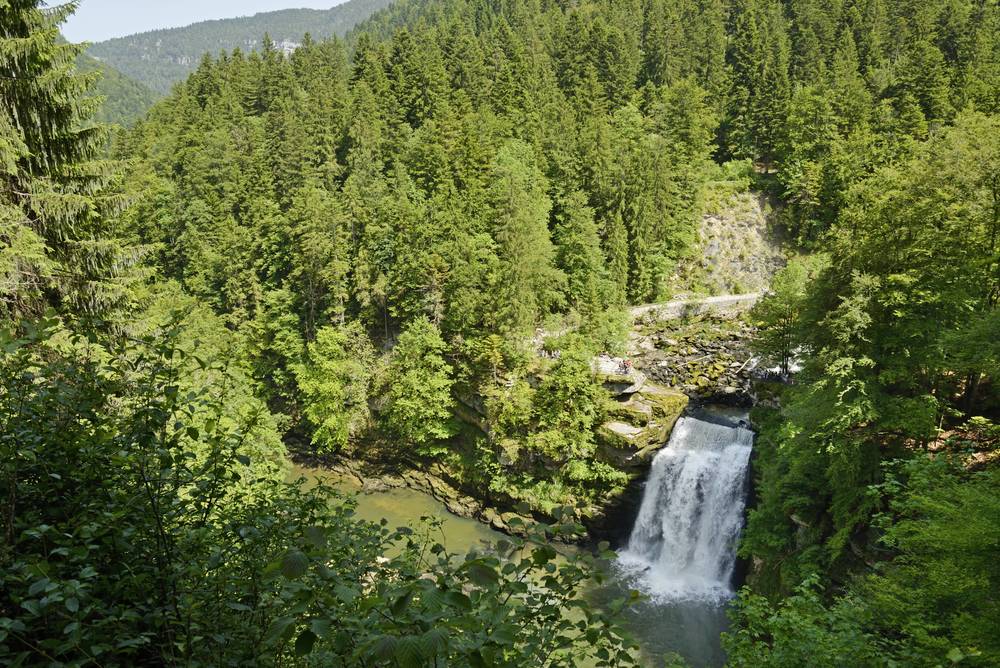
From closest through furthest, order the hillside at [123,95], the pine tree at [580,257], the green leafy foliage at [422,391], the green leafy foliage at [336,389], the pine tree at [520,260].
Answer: the pine tree at [520,260] < the green leafy foliage at [422,391] < the green leafy foliage at [336,389] < the pine tree at [580,257] < the hillside at [123,95]

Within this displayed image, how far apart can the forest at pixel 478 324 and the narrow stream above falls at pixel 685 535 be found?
132 cm

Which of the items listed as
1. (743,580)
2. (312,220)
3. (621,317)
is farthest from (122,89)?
(743,580)

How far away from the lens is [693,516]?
2128 centimetres

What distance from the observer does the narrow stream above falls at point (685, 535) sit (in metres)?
17.9

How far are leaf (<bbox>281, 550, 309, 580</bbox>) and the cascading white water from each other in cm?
1951

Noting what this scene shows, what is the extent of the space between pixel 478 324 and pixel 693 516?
12582 mm

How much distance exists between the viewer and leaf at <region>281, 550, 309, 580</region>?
218 cm

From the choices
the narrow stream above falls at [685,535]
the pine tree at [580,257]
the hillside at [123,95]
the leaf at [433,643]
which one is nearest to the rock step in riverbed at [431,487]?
the narrow stream above falls at [685,535]

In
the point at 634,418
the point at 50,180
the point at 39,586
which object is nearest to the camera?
the point at 39,586

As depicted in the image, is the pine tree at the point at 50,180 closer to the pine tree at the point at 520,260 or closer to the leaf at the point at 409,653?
the leaf at the point at 409,653

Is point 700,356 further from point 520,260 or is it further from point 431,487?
point 431,487

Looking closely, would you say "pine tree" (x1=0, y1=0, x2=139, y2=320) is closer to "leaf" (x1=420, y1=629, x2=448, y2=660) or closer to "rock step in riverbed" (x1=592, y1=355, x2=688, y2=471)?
"leaf" (x1=420, y1=629, x2=448, y2=660)

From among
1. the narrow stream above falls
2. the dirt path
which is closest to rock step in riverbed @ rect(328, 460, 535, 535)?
the narrow stream above falls

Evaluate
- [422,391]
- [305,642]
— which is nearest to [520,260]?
[422,391]
